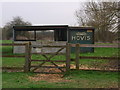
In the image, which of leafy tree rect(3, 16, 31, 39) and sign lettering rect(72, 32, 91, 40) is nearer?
sign lettering rect(72, 32, 91, 40)

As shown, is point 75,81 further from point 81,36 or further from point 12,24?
point 12,24

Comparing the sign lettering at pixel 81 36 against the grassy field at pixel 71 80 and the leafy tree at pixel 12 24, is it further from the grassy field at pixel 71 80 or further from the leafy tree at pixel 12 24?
the leafy tree at pixel 12 24

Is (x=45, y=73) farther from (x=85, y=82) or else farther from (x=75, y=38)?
(x=75, y=38)

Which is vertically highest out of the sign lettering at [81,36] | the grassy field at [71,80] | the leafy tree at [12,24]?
the leafy tree at [12,24]

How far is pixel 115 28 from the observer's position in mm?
12539

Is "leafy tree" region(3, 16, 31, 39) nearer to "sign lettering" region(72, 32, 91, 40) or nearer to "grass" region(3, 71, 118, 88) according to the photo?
"sign lettering" region(72, 32, 91, 40)

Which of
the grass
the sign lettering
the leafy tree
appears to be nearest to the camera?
the grass

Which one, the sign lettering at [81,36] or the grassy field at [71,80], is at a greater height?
the sign lettering at [81,36]

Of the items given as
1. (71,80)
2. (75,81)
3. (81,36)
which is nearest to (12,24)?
(81,36)

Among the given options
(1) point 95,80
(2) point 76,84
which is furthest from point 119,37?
(2) point 76,84

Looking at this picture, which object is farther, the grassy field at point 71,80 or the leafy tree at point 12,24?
the leafy tree at point 12,24

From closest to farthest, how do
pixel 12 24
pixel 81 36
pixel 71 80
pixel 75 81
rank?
pixel 75 81, pixel 71 80, pixel 81 36, pixel 12 24

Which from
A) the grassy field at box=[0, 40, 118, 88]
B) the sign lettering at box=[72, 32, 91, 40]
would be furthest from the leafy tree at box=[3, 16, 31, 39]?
the grassy field at box=[0, 40, 118, 88]

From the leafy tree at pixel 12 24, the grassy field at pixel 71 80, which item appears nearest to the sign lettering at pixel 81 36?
the grassy field at pixel 71 80
